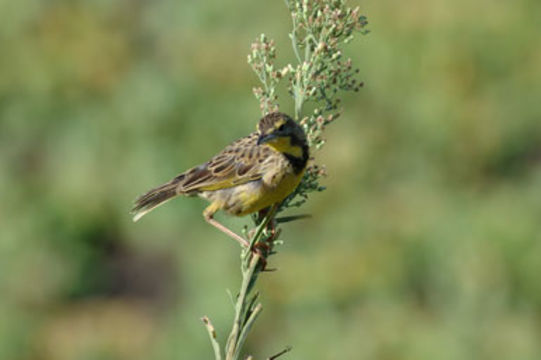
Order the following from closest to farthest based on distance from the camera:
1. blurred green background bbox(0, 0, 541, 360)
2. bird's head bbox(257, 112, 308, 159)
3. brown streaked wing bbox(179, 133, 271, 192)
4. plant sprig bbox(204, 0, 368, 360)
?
plant sprig bbox(204, 0, 368, 360) → bird's head bbox(257, 112, 308, 159) → brown streaked wing bbox(179, 133, 271, 192) → blurred green background bbox(0, 0, 541, 360)

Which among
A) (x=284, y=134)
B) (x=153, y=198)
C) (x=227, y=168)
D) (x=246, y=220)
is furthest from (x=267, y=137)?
(x=246, y=220)

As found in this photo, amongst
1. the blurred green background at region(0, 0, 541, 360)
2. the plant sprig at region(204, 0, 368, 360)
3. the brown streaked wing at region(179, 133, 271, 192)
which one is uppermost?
the blurred green background at region(0, 0, 541, 360)

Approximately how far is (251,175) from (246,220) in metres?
3.23

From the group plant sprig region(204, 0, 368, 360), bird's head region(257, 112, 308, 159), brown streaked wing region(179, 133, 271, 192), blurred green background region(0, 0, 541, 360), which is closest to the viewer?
plant sprig region(204, 0, 368, 360)

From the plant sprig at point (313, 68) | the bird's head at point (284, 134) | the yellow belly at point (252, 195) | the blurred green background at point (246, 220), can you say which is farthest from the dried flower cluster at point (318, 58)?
the blurred green background at point (246, 220)

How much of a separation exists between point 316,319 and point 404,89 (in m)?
3.07

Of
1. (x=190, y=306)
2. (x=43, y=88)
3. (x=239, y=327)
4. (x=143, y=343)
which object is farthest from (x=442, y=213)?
(x=239, y=327)

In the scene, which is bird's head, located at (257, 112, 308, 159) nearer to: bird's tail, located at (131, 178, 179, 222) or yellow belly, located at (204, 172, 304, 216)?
yellow belly, located at (204, 172, 304, 216)

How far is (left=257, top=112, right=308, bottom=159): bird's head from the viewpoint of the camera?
2.98 meters

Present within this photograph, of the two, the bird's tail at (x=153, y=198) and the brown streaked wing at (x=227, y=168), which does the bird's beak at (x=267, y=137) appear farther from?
the bird's tail at (x=153, y=198)

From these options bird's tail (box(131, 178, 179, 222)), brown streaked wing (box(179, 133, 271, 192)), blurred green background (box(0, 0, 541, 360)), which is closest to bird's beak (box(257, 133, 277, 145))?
brown streaked wing (box(179, 133, 271, 192))

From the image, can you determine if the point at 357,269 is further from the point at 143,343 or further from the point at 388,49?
the point at 388,49

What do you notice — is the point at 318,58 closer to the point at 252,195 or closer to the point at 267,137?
the point at 267,137

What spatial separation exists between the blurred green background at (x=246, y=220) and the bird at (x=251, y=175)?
367cm
